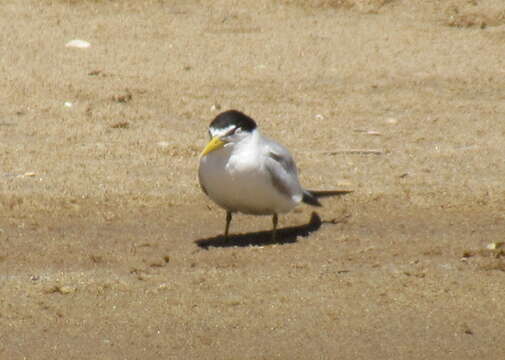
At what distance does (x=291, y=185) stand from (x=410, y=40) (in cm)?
460

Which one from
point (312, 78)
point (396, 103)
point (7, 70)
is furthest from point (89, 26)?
point (396, 103)

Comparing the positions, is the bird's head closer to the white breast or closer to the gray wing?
the white breast

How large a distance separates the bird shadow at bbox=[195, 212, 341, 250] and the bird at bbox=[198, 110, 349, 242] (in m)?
0.26

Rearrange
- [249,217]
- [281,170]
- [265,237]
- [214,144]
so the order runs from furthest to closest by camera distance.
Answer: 1. [249,217]
2. [265,237]
3. [281,170]
4. [214,144]

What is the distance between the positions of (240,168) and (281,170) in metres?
0.28

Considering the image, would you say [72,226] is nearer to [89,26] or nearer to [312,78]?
[312,78]

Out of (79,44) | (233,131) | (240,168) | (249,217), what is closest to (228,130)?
(233,131)

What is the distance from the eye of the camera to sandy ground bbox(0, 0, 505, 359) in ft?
19.7

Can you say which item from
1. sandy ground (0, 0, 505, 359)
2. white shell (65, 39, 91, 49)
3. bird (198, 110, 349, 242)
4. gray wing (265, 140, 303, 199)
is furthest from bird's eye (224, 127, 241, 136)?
white shell (65, 39, 91, 49)

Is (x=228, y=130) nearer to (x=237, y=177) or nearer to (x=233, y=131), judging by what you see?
(x=233, y=131)

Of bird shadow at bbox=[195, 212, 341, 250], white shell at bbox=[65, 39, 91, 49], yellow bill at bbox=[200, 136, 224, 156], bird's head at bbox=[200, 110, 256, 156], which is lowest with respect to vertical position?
white shell at bbox=[65, 39, 91, 49]

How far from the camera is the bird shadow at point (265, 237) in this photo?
23.2 ft

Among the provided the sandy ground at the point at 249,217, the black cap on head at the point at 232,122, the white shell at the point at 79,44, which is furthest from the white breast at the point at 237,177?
the white shell at the point at 79,44

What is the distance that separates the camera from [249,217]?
7.70m
